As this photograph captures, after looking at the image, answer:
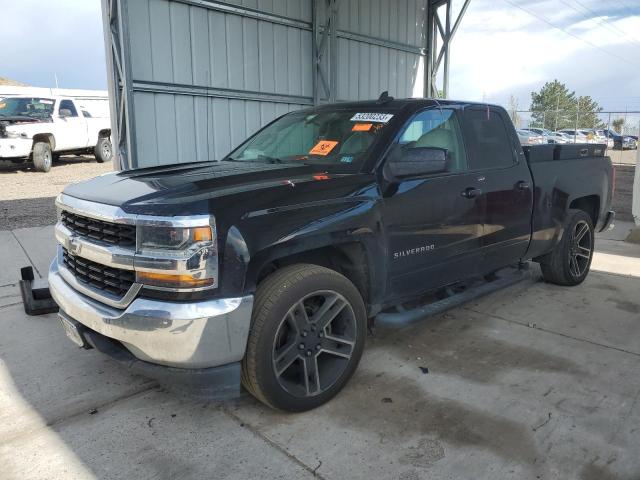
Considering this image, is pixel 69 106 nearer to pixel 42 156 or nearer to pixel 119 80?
pixel 42 156

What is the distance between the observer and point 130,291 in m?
2.66

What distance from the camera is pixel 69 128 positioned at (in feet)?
52.2

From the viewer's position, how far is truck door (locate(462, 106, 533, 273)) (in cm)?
420

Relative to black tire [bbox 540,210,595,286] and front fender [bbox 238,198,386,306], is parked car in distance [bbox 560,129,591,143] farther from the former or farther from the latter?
front fender [bbox 238,198,386,306]

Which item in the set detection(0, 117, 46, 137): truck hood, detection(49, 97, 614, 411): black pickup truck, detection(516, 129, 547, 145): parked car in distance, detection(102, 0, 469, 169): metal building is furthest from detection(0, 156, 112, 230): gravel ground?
detection(516, 129, 547, 145): parked car in distance

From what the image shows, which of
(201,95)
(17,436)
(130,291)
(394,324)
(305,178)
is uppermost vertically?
(201,95)

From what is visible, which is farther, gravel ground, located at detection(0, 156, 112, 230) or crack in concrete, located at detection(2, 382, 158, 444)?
gravel ground, located at detection(0, 156, 112, 230)

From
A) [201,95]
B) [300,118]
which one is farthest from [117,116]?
[300,118]

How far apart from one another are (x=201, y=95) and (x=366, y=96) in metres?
4.04

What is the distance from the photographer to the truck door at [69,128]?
51.1ft

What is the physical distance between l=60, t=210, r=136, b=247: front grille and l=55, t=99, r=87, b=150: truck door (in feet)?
46.0

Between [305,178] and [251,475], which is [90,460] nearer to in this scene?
[251,475]

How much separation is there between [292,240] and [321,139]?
1322 millimetres

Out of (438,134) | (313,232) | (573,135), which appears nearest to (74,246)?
(313,232)
